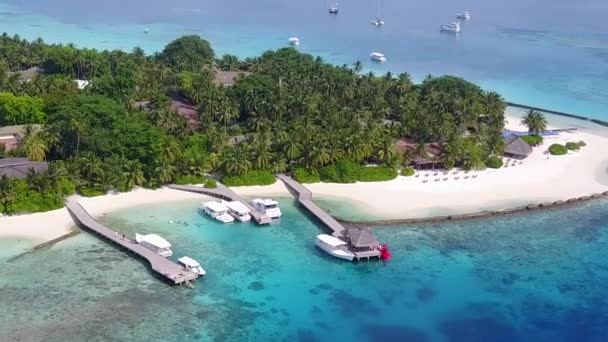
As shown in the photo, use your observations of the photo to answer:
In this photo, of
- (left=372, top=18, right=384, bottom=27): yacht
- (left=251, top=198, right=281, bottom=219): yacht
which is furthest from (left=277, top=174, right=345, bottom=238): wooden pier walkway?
(left=372, top=18, right=384, bottom=27): yacht

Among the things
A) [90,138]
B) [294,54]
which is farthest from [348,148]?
[294,54]

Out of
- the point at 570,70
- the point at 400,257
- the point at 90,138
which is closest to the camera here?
the point at 400,257

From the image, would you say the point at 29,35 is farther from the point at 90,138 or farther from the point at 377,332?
the point at 377,332

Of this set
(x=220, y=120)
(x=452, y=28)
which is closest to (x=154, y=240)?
(x=220, y=120)

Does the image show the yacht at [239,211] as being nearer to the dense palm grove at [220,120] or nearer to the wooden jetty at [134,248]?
the dense palm grove at [220,120]

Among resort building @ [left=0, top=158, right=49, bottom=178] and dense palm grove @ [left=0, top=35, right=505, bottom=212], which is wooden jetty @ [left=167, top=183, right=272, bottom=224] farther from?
resort building @ [left=0, top=158, right=49, bottom=178]
